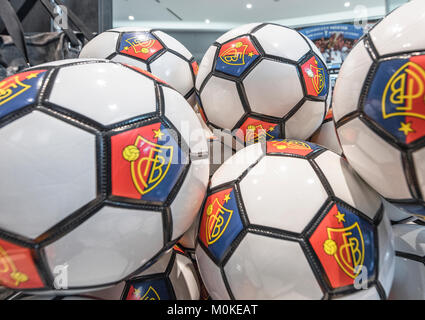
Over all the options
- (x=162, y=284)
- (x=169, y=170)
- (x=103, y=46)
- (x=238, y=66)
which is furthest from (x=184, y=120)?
(x=103, y=46)

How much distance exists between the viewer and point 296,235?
0.63m

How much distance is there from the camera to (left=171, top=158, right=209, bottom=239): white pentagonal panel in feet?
2.15

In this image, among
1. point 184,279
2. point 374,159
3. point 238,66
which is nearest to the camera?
point 374,159

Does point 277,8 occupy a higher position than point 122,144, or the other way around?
point 277,8

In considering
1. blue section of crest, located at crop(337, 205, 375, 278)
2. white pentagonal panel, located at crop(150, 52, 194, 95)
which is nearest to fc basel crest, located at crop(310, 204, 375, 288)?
blue section of crest, located at crop(337, 205, 375, 278)

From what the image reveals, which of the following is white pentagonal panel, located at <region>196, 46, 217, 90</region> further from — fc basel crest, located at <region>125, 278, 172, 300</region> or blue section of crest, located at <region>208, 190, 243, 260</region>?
fc basel crest, located at <region>125, 278, 172, 300</region>

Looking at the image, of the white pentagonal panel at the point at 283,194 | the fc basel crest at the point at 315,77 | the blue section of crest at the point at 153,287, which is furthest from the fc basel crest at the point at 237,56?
the blue section of crest at the point at 153,287

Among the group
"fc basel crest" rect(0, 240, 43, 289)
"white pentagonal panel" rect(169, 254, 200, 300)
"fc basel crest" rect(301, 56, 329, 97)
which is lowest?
"white pentagonal panel" rect(169, 254, 200, 300)

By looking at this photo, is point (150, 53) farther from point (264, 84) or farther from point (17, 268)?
point (17, 268)

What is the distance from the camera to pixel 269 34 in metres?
1.00

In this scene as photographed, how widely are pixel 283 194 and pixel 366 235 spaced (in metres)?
0.22
